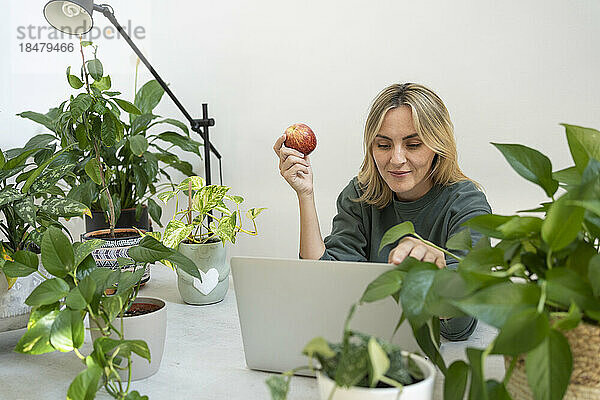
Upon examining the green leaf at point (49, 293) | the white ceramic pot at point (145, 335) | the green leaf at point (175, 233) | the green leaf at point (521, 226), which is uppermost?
the green leaf at point (521, 226)

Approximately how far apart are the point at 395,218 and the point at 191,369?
75 cm

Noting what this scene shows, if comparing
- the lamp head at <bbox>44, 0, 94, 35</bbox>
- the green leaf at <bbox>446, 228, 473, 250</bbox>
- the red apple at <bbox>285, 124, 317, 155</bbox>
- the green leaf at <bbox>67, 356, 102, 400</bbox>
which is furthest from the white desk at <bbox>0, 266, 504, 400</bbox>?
the lamp head at <bbox>44, 0, 94, 35</bbox>

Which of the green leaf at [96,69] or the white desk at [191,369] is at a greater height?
the green leaf at [96,69]

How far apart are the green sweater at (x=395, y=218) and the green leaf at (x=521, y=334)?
83 cm

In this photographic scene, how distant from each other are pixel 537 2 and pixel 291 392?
154 centimetres

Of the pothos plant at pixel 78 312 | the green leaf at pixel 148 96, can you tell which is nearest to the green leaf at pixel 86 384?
the pothos plant at pixel 78 312

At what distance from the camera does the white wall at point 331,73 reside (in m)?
1.92

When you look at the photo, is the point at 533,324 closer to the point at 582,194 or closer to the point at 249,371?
the point at 582,194

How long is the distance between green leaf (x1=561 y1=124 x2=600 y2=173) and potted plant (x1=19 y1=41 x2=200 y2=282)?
110 centimetres

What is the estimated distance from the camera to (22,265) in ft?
3.16

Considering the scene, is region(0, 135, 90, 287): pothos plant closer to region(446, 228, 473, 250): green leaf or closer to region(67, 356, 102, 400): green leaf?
region(67, 356, 102, 400): green leaf

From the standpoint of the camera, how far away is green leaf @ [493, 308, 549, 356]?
53cm

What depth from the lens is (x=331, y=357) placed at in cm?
61

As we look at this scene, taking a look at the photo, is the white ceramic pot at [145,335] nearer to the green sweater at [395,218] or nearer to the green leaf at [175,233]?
the green leaf at [175,233]
